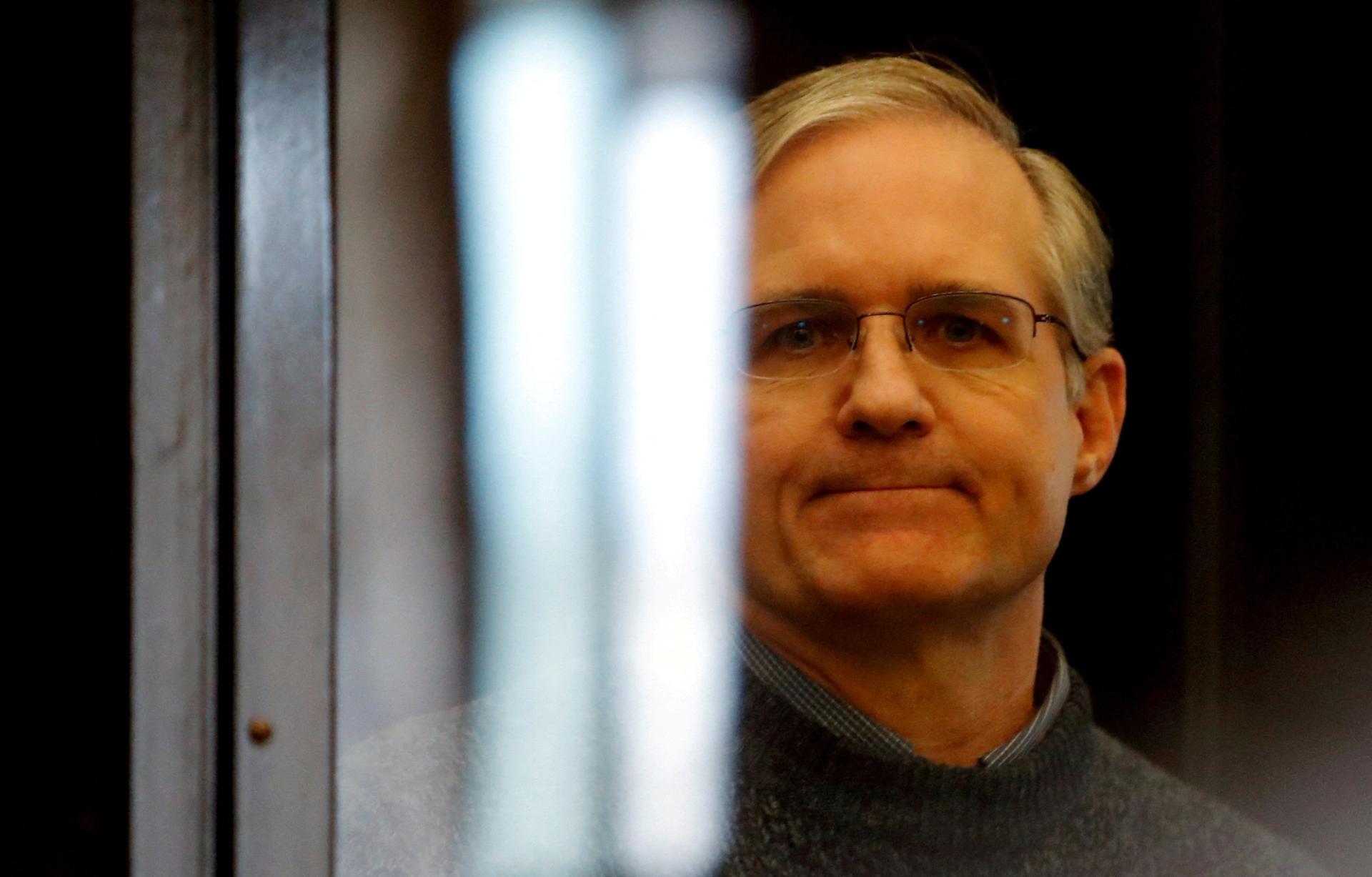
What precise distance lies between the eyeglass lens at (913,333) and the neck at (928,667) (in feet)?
0.49

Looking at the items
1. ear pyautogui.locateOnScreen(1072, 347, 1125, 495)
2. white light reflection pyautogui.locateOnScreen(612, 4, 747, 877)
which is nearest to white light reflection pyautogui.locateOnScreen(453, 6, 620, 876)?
white light reflection pyautogui.locateOnScreen(612, 4, 747, 877)

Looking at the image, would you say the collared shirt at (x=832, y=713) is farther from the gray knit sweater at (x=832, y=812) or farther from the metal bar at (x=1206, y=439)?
the metal bar at (x=1206, y=439)

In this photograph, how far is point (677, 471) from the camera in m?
0.86

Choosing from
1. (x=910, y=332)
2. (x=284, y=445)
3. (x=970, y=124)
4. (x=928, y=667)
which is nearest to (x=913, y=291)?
(x=910, y=332)

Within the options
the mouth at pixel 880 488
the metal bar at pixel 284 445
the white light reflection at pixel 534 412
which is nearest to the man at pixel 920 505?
the mouth at pixel 880 488

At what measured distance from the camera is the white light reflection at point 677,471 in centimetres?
84

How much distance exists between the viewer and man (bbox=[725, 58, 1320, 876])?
2.71 feet

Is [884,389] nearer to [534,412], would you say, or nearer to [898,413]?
[898,413]

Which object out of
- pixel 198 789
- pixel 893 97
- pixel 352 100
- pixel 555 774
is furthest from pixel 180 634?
pixel 893 97

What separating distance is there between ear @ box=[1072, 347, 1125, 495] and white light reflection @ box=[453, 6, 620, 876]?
0.32 m

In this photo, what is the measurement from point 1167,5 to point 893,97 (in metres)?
0.21

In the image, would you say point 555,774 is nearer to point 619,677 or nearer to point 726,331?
point 619,677

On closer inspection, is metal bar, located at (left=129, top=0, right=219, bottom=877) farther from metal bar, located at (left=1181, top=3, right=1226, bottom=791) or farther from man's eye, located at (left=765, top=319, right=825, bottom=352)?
metal bar, located at (left=1181, top=3, right=1226, bottom=791)

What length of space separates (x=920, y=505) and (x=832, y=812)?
0.20 m
